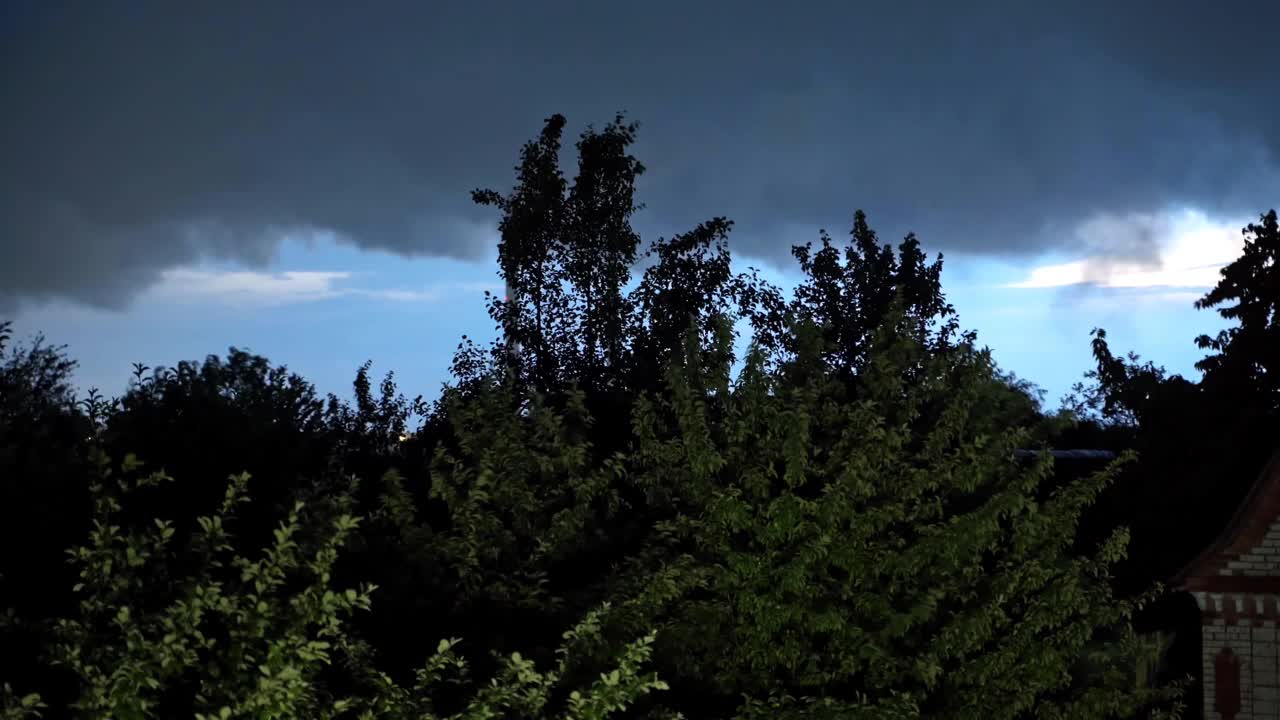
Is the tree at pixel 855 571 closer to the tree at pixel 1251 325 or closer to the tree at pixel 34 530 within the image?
the tree at pixel 34 530

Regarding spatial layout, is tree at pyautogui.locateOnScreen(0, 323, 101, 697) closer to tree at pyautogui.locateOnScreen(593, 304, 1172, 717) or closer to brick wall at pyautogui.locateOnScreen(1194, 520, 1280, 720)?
tree at pyautogui.locateOnScreen(593, 304, 1172, 717)

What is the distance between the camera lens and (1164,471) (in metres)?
35.2

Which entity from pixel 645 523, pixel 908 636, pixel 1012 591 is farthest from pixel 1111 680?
pixel 645 523

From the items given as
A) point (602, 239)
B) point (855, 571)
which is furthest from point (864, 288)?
point (855, 571)

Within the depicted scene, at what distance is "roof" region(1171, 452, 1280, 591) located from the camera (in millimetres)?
28250

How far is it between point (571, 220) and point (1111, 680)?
25399mm

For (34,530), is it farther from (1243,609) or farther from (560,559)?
(1243,609)

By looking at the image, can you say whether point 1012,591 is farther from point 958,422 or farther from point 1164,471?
point 1164,471

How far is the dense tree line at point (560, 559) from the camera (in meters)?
12.0

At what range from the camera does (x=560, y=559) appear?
18.8 meters

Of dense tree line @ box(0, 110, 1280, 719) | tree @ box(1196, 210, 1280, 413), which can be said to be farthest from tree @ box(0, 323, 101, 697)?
tree @ box(1196, 210, 1280, 413)

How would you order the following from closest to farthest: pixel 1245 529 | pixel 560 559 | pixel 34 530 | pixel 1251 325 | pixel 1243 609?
pixel 34 530, pixel 560 559, pixel 1245 529, pixel 1243 609, pixel 1251 325

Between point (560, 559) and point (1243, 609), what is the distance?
691 inches

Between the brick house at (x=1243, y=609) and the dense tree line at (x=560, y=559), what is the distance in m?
2.72
